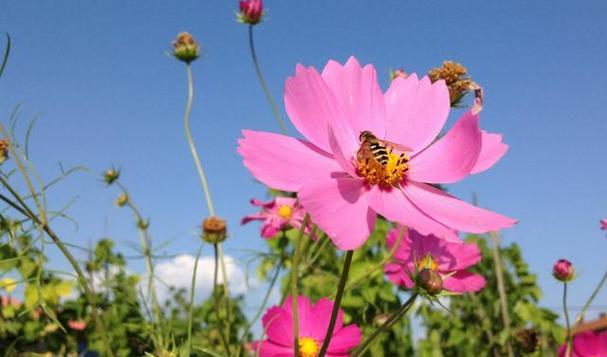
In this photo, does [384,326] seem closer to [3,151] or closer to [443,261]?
[443,261]

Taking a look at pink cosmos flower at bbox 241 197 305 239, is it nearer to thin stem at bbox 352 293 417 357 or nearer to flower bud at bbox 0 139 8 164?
flower bud at bbox 0 139 8 164

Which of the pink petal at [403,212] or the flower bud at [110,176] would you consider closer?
the pink petal at [403,212]

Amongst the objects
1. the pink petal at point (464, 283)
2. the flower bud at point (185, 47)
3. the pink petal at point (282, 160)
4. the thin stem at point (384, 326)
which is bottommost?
the thin stem at point (384, 326)

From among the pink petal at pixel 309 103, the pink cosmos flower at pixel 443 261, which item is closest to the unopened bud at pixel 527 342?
the pink cosmos flower at pixel 443 261

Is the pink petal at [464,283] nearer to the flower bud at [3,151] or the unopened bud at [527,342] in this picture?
the unopened bud at [527,342]

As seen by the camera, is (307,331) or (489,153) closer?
(489,153)

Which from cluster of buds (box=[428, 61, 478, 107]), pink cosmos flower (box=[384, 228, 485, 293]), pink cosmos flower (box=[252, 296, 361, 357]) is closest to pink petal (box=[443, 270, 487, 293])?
pink cosmos flower (box=[384, 228, 485, 293])

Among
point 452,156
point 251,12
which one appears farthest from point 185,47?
point 452,156

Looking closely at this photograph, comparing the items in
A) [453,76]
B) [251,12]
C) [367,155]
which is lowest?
[367,155]
